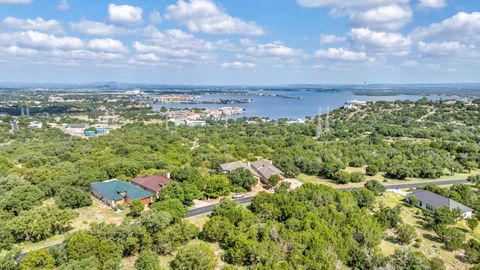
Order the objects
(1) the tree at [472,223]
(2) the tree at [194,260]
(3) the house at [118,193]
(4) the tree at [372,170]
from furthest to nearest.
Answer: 1. (4) the tree at [372,170]
2. (3) the house at [118,193]
3. (1) the tree at [472,223]
4. (2) the tree at [194,260]

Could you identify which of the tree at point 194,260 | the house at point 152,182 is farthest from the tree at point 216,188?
the tree at point 194,260

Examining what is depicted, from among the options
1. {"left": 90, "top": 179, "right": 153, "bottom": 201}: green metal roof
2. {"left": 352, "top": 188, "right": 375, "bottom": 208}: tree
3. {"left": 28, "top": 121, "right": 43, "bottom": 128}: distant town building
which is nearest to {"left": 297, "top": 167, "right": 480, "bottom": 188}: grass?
{"left": 352, "top": 188, "right": 375, "bottom": 208}: tree

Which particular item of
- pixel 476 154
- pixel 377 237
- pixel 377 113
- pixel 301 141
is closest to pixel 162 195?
pixel 377 237

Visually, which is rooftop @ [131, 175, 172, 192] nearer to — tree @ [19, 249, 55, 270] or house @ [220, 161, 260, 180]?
house @ [220, 161, 260, 180]

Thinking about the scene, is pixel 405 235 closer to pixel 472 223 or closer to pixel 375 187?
pixel 472 223

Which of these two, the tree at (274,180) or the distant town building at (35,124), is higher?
the tree at (274,180)

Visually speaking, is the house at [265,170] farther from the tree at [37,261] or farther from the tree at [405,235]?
the tree at [37,261]
